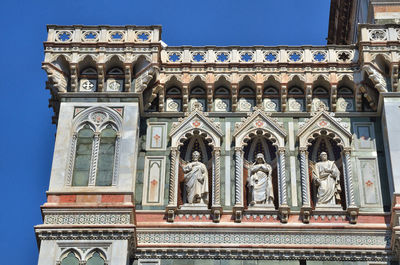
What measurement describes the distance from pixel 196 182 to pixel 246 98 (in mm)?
2336

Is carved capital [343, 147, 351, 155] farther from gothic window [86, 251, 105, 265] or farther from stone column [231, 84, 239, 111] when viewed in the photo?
gothic window [86, 251, 105, 265]

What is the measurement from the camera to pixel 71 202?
64.0 feet

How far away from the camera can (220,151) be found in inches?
822

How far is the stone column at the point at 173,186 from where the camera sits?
19875 mm

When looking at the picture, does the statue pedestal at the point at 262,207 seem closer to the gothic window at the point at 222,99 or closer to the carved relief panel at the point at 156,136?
the carved relief panel at the point at 156,136

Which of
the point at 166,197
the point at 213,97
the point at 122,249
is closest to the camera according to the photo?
the point at 122,249

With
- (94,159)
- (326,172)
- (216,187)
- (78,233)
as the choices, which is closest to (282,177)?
(326,172)

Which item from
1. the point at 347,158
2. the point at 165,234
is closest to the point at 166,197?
the point at 165,234

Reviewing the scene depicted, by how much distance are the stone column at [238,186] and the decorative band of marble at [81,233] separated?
2.04 metres

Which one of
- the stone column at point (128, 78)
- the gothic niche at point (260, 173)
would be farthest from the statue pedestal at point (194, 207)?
the stone column at point (128, 78)

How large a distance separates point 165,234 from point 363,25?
19.7 feet

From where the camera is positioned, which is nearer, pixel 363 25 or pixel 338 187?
pixel 338 187

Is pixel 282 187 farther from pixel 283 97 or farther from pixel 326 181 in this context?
pixel 283 97

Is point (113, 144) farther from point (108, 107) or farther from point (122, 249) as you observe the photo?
point (122, 249)
